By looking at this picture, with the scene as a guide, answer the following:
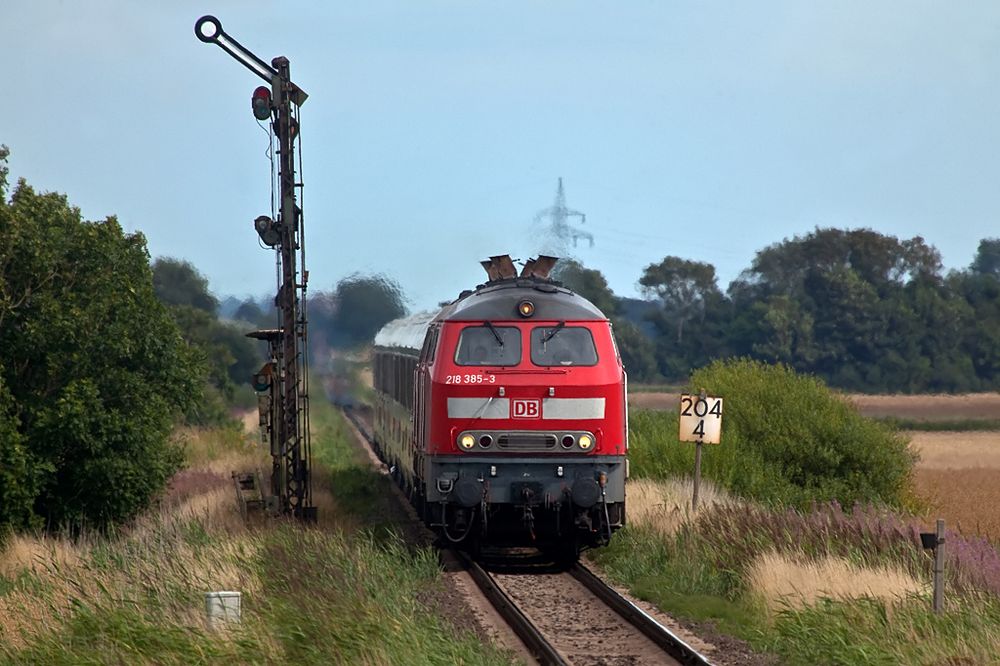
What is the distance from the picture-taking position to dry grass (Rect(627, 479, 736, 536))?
19.2 metres

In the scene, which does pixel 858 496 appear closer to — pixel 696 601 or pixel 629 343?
pixel 696 601

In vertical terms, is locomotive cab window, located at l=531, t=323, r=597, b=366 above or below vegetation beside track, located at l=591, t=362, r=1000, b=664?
above

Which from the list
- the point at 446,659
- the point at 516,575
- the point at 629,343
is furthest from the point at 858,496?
the point at 629,343

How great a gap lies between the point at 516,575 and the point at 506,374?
244 centimetres

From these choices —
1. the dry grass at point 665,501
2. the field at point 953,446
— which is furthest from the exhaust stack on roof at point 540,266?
the field at point 953,446

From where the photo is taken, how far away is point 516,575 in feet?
56.4

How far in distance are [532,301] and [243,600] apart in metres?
5.45

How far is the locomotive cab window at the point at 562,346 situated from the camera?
666 inches

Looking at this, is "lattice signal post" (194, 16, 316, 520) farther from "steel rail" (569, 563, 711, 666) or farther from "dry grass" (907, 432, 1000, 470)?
"dry grass" (907, 432, 1000, 470)

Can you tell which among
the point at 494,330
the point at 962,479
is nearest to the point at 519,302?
the point at 494,330

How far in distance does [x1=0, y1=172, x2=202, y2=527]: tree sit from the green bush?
898cm

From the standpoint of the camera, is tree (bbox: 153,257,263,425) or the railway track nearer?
the railway track

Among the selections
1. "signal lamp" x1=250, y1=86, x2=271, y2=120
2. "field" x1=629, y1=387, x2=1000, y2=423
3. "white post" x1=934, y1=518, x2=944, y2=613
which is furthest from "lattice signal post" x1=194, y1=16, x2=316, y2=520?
"field" x1=629, y1=387, x2=1000, y2=423

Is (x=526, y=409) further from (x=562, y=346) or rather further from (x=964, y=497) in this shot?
(x=964, y=497)
